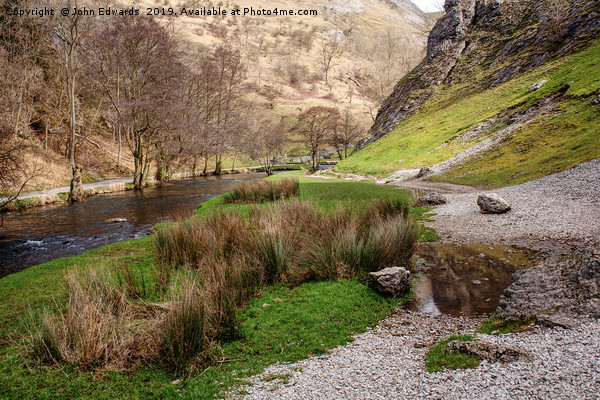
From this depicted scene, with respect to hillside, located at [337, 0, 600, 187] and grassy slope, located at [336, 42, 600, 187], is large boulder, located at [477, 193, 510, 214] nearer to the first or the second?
hillside, located at [337, 0, 600, 187]

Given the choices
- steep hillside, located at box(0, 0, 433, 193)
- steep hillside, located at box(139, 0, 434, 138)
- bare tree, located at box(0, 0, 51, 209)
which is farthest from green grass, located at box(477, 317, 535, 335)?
steep hillside, located at box(139, 0, 434, 138)

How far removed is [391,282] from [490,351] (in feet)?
7.87

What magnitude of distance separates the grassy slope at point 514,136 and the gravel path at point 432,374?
51.5 ft

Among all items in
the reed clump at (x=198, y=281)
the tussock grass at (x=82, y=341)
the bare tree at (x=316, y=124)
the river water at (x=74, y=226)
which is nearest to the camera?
the tussock grass at (x=82, y=341)

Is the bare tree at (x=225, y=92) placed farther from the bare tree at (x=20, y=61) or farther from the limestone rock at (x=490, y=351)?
the limestone rock at (x=490, y=351)

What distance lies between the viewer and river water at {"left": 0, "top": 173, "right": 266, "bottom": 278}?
35.3 ft

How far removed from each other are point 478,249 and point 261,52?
130 meters

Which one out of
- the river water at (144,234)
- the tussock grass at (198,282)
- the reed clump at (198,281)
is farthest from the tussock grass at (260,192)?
the tussock grass at (198,282)

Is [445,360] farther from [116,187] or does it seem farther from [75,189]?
[116,187]

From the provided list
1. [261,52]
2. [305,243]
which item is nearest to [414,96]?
[305,243]

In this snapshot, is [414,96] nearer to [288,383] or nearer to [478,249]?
[478,249]

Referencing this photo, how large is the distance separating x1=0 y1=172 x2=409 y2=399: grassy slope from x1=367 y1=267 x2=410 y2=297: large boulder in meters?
0.19

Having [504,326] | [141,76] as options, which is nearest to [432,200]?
[504,326]

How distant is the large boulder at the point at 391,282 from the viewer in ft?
20.2
